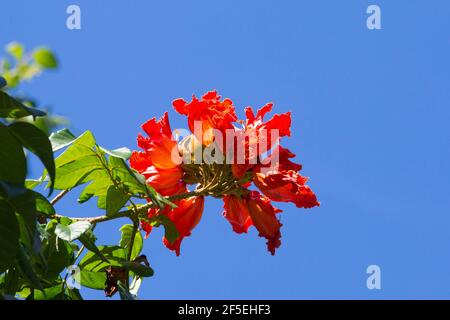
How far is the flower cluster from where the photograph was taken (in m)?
2.46

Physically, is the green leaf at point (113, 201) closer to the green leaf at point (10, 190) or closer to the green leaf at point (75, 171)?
the green leaf at point (75, 171)

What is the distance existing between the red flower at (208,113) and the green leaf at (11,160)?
975 millimetres

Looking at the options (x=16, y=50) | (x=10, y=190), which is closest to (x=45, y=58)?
(x=16, y=50)

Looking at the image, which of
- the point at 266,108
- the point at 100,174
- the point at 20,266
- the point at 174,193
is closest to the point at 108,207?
the point at 100,174

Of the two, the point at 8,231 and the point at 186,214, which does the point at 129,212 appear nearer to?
the point at 186,214

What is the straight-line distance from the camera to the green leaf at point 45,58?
7.79 ft

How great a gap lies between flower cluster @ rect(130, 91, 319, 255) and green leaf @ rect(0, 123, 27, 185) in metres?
0.88

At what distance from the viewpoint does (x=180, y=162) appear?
2547 mm

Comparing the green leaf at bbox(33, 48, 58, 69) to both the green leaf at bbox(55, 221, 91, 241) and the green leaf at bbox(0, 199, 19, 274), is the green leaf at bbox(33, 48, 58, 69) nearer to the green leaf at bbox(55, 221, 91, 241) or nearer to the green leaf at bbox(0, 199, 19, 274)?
the green leaf at bbox(55, 221, 91, 241)

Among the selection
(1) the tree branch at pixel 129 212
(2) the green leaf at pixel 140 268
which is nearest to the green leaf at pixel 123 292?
(2) the green leaf at pixel 140 268

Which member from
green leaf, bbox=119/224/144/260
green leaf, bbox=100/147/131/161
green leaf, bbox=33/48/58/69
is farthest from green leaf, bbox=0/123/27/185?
green leaf, bbox=119/224/144/260

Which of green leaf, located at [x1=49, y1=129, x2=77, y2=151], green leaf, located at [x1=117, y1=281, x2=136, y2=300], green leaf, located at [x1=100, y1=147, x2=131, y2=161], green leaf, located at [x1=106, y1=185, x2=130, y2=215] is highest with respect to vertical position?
green leaf, located at [x1=49, y1=129, x2=77, y2=151]

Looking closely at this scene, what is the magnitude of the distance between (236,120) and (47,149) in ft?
3.33
